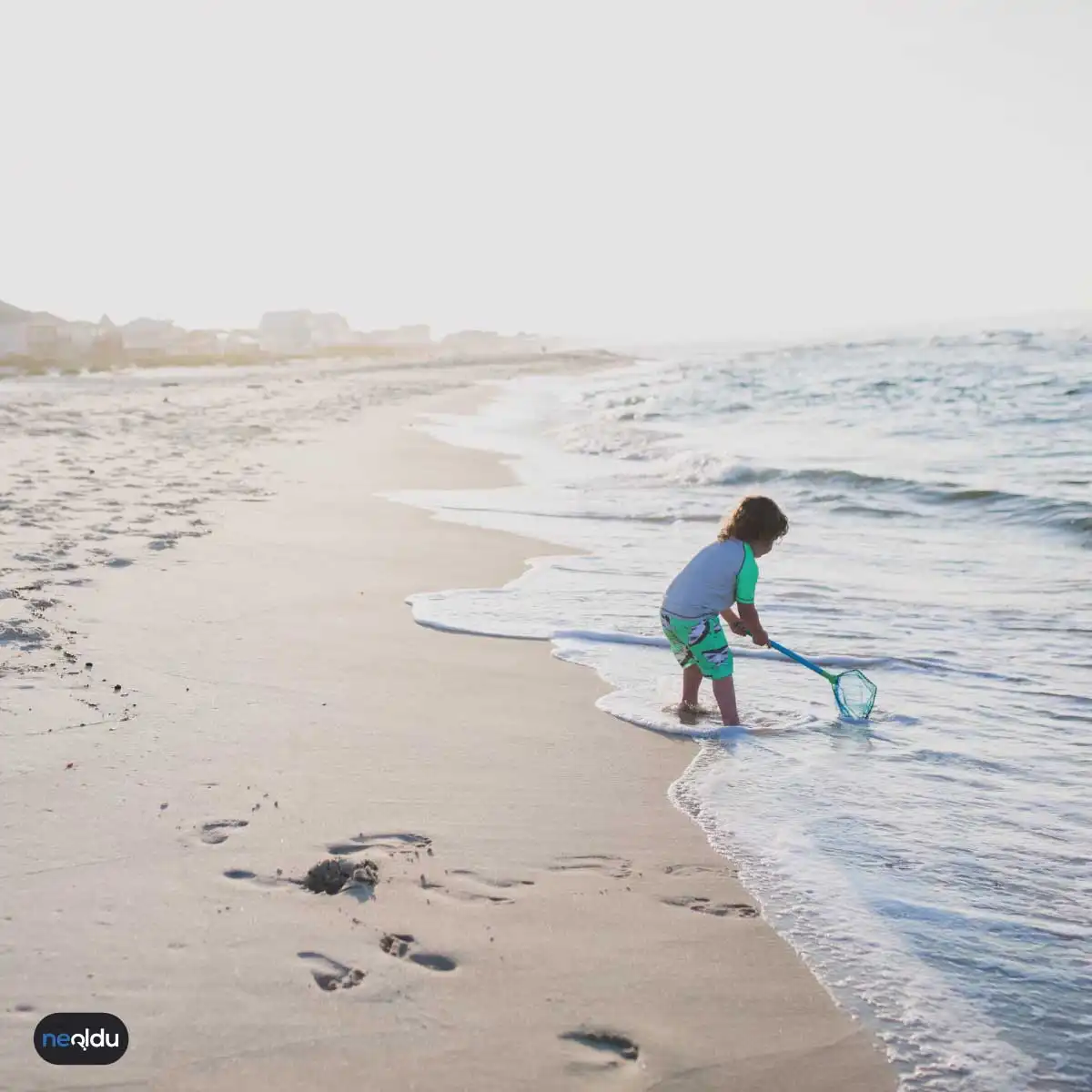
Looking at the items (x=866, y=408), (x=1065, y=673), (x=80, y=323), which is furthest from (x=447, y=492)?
(x=80, y=323)

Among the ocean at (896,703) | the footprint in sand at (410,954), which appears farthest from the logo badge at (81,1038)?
the ocean at (896,703)

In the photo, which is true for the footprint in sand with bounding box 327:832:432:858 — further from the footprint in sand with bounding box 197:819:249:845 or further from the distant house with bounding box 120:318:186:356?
the distant house with bounding box 120:318:186:356

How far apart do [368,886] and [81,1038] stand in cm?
82

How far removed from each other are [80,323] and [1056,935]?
75.5 metres

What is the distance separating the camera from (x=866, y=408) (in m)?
22.1

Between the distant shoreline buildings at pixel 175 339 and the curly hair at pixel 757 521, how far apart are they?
49.7 m

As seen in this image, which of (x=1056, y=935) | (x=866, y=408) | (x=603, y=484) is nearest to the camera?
(x=1056, y=935)

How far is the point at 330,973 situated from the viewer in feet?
7.88

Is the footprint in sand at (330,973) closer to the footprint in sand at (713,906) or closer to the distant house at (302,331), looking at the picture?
the footprint in sand at (713,906)

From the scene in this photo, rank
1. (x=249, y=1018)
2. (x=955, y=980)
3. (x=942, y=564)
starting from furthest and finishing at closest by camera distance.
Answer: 1. (x=942, y=564)
2. (x=955, y=980)
3. (x=249, y=1018)

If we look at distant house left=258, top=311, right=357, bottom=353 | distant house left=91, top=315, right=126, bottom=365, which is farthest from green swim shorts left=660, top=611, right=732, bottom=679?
distant house left=258, top=311, right=357, bottom=353

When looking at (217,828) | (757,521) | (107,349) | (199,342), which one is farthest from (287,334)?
(217,828)

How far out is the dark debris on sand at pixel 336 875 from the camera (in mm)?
2779

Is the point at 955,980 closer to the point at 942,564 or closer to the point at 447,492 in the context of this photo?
the point at 942,564
